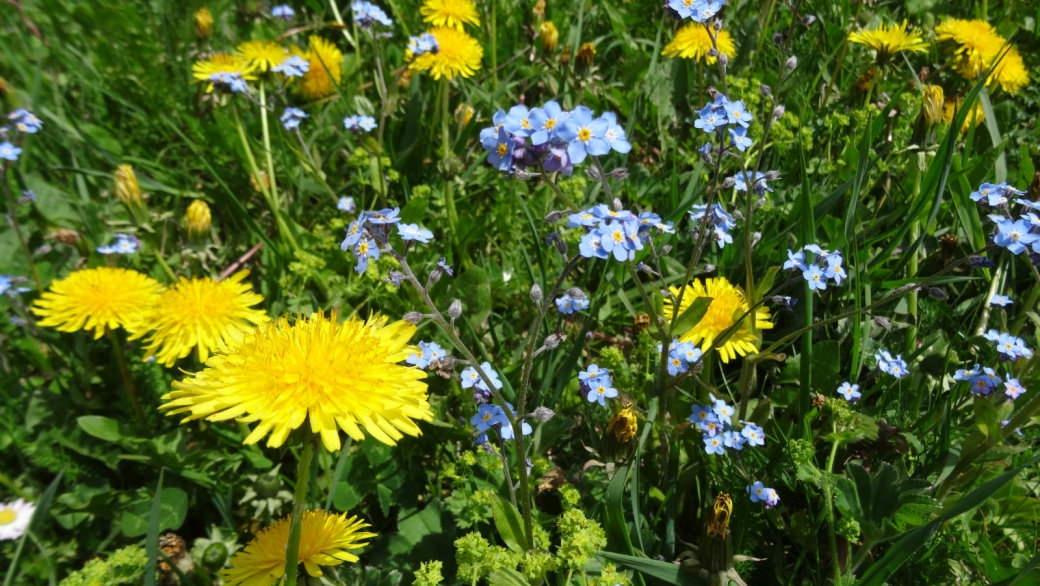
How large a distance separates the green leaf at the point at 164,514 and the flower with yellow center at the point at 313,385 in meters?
0.92

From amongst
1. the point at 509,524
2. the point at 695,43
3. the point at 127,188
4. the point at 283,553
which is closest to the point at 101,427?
the point at 127,188

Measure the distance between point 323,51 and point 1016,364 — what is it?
301cm

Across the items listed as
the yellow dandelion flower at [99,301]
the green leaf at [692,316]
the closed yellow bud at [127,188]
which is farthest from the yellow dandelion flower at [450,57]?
the green leaf at [692,316]

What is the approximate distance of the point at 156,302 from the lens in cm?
208

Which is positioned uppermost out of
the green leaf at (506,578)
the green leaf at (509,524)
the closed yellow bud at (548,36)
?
the closed yellow bud at (548,36)

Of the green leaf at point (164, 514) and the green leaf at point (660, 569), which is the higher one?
the green leaf at point (660, 569)

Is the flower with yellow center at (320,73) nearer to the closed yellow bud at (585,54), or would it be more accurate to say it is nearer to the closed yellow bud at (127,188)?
the closed yellow bud at (127,188)

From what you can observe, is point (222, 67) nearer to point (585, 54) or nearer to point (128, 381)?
point (128, 381)

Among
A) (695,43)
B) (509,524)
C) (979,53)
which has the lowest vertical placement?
(509,524)

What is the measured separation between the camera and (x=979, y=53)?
2797mm

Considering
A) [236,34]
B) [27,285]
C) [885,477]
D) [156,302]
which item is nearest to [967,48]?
[885,477]

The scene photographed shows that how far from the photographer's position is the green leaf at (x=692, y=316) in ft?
5.16

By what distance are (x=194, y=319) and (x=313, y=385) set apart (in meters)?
1.00

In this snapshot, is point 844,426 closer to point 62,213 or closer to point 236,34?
point 62,213
